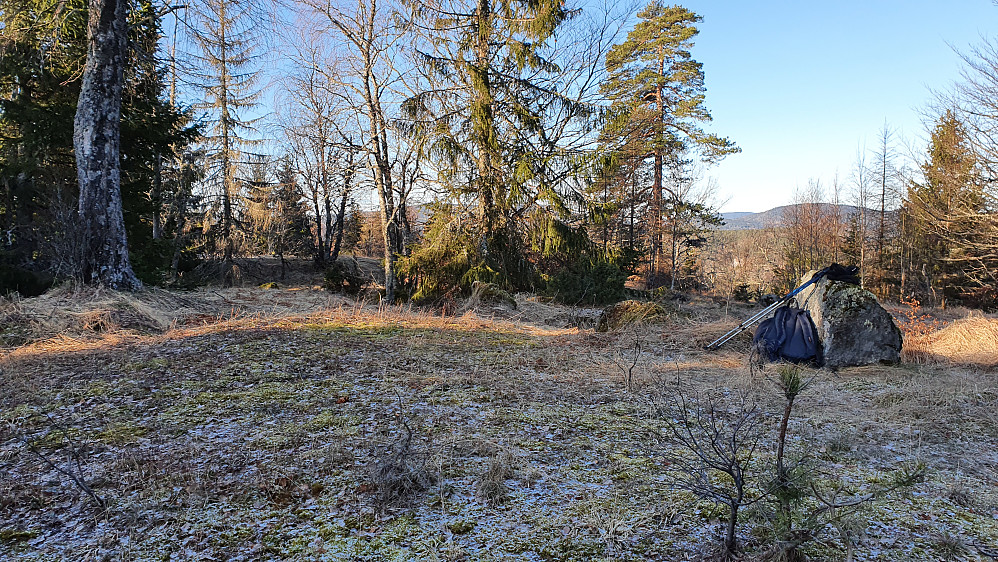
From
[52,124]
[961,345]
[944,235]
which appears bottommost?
[961,345]

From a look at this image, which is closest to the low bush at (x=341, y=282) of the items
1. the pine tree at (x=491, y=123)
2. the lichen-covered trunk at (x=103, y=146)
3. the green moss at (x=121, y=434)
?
the pine tree at (x=491, y=123)

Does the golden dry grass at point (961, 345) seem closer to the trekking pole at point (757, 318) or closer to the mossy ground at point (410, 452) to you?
the trekking pole at point (757, 318)

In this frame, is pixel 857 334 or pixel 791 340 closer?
pixel 857 334

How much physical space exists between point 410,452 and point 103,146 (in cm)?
756

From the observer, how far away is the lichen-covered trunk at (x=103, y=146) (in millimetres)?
6605

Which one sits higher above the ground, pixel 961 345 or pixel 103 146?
pixel 103 146

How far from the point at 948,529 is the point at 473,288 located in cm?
886

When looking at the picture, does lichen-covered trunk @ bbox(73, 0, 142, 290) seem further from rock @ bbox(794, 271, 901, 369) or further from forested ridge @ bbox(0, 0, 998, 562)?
rock @ bbox(794, 271, 901, 369)

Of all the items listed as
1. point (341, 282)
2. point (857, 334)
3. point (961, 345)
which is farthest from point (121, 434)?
point (341, 282)

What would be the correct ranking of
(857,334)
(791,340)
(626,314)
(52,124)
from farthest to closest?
(52,124), (626,314), (791,340), (857,334)

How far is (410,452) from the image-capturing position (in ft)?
7.39

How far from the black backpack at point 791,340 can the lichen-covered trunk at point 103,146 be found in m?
8.83

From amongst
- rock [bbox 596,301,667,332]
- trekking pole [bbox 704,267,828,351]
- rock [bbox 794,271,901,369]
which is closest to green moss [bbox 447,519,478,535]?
trekking pole [bbox 704,267,828,351]

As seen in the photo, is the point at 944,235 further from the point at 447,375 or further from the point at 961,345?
the point at 447,375
